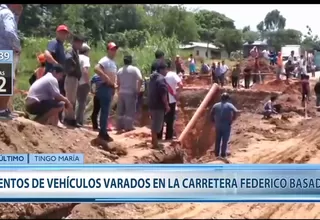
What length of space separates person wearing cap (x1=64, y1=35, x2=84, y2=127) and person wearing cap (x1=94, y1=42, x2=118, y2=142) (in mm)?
159

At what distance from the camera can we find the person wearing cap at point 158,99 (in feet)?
19.5

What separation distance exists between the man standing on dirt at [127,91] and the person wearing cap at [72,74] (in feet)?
1.07

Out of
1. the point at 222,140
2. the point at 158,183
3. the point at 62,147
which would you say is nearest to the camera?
the point at 158,183

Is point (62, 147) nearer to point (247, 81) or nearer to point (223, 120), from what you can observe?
point (223, 120)

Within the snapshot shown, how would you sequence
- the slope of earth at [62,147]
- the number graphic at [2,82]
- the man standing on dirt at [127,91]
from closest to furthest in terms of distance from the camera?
the number graphic at [2,82] → the slope of earth at [62,147] → the man standing on dirt at [127,91]

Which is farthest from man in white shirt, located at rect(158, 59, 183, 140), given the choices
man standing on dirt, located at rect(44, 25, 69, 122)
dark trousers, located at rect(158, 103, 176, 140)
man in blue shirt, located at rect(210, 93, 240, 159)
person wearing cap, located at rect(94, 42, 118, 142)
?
man standing on dirt, located at rect(44, 25, 69, 122)

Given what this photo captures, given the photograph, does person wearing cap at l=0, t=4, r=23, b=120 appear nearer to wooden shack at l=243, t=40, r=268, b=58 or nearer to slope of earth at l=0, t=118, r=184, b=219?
slope of earth at l=0, t=118, r=184, b=219

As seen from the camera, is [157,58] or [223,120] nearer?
[223,120]

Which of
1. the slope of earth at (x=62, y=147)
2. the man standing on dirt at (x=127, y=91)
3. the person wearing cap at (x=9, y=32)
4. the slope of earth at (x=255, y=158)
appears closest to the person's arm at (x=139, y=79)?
the man standing on dirt at (x=127, y=91)

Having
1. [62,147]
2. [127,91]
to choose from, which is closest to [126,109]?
[127,91]

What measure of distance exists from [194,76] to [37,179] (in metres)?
1.38

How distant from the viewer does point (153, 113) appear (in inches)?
235

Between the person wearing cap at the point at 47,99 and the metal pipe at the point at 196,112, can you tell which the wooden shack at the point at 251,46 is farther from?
the person wearing cap at the point at 47,99

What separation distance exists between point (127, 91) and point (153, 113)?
0.27 m
